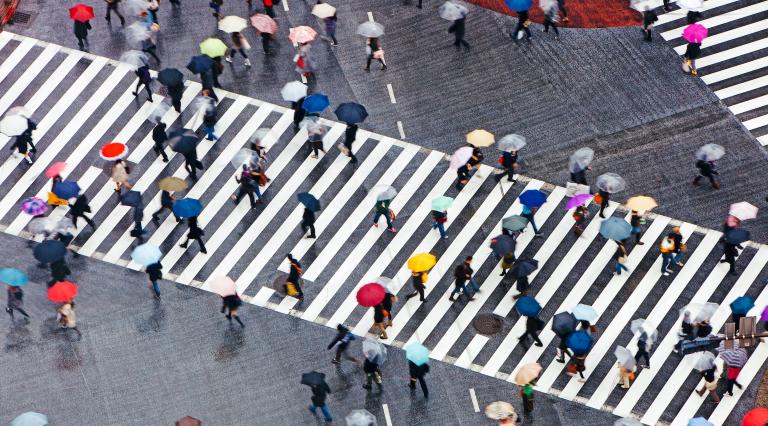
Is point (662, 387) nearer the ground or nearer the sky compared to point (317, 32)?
nearer the ground

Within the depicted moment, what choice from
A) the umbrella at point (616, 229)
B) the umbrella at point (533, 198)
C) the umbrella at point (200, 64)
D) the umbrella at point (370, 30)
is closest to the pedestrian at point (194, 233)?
the umbrella at point (200, 64)

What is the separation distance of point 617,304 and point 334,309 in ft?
27.3

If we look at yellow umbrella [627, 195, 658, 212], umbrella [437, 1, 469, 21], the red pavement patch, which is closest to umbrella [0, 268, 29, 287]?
umbrella [437, 1, 469, 21]

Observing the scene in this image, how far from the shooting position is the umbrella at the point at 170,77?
47.8 metres

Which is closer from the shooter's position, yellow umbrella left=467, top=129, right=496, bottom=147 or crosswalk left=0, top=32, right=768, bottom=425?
crosswalk left=0, top=32, right=768, bottom=425

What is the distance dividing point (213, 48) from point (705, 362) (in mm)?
18641

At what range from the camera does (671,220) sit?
153ft

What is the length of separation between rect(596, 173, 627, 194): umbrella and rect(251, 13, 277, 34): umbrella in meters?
12.1

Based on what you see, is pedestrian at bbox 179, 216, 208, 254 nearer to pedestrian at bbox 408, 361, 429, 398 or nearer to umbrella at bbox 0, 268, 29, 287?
umbrella at bbox 0, 268, 29, 287

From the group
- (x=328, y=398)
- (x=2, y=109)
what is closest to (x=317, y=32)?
(x=2, y=109)

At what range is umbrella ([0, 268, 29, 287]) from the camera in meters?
42.8

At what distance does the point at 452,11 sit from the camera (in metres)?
50.0

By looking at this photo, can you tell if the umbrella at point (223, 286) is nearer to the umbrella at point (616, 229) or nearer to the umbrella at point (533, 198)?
the umbrella at point (533, 198)

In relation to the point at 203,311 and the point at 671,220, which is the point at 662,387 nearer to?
the point at 671,220
